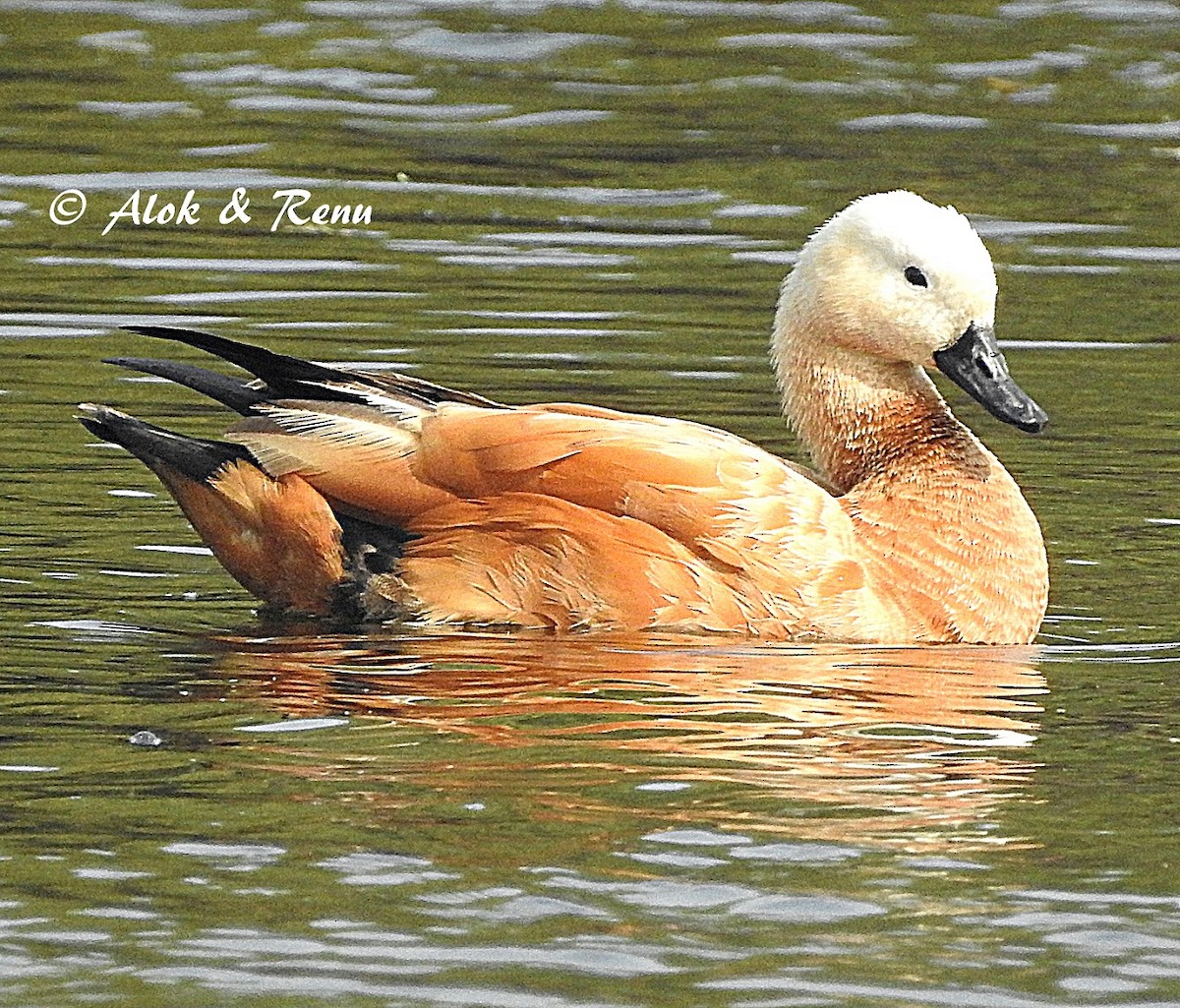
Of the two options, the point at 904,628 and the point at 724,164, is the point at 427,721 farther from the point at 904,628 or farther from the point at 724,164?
the point at 724,164

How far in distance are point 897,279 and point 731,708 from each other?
201 cm

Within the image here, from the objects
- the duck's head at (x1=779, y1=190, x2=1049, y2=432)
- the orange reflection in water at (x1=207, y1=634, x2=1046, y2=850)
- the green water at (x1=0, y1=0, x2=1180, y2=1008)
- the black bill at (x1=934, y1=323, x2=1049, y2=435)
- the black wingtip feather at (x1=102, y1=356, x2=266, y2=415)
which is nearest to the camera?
the green water at (x1=0, y1=0, x2=1180, y2=1008)

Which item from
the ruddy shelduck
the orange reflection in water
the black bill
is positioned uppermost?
the black bill

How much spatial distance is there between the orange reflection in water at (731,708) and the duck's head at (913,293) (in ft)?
3.31

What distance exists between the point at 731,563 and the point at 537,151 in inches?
336

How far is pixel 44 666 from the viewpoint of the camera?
26.4ft

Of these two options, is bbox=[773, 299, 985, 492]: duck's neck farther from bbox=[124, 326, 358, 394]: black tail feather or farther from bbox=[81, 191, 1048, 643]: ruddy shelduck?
bbox=[124, 326, 358, 394]: black tail feather

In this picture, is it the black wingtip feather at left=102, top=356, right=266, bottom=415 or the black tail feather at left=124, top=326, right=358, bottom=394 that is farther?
the black wingtip feather at left=102, top=356, right=266, bottom=415

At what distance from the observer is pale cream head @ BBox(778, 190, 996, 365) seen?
9.11 m

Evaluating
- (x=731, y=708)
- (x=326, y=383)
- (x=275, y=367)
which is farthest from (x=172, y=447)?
(x=731, y=708)

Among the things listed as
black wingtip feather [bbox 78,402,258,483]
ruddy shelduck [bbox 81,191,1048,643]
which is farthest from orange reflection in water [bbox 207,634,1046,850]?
black wingtip feather [bbox 78,402,258,483]

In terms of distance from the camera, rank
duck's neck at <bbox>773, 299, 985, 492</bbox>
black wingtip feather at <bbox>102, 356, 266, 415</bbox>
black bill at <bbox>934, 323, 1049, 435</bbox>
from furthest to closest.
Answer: duck's neck at <bbox>773, 299, 985, 492</bbox>, black bill at <bbox>934, 323, 1049, 435</bbox>, black wingtip feather at <bbox>102, 356, 266, 415</bbox>

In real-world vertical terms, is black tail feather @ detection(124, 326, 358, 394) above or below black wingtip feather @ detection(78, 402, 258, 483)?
above

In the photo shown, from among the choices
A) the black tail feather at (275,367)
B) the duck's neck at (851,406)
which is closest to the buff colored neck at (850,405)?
the duck's neck at (851,406)
